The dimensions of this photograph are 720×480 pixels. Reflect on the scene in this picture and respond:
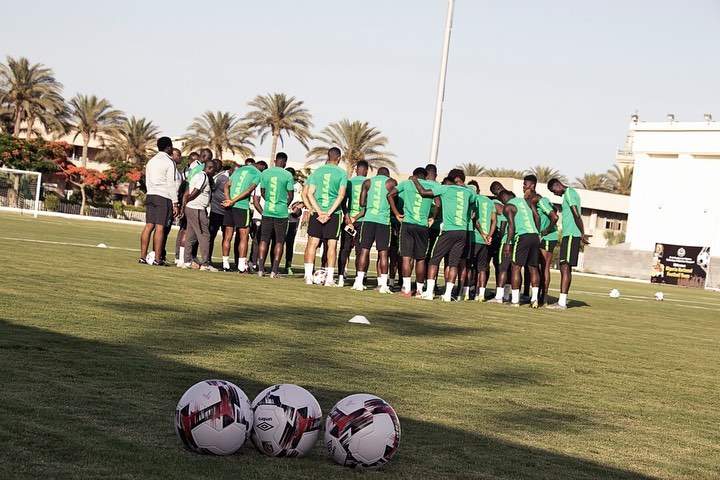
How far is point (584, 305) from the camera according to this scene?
902 inches

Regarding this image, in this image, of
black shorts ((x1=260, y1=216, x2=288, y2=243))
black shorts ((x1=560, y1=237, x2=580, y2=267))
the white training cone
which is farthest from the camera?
black shorts ((x1=260, y1=216, x2=288, y2=243))

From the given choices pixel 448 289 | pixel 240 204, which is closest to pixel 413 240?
pixel 448 289

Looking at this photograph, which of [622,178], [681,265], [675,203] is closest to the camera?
[681,265]

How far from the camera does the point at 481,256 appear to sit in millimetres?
20281

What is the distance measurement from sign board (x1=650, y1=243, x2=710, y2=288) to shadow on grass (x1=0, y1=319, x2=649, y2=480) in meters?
48.7

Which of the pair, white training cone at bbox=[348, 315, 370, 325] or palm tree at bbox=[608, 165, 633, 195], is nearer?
white training cone at bbox=[348, 315, 370, 325]

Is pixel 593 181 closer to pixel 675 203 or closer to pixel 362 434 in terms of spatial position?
pixel 675 203

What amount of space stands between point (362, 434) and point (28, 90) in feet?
268

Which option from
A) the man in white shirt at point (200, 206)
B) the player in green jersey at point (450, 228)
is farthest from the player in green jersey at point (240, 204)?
the player in green jersey at point (450, 228)

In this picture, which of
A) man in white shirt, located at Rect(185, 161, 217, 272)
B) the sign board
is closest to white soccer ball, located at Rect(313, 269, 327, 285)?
man in white shirt, located at Rect(185, 161, 217, 272)

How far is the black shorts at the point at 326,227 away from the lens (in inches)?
766

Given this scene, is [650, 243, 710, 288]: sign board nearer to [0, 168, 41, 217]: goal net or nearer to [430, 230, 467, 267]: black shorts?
[0, 168, 41, 217]: goal net

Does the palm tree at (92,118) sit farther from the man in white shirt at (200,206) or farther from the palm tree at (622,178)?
the man in white shirt at (200,206)

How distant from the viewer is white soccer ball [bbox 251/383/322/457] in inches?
224
